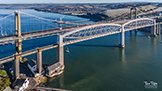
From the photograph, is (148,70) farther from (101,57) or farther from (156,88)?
(101,57)

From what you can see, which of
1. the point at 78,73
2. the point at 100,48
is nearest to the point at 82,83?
the point at 78,73

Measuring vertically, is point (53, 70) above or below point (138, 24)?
below

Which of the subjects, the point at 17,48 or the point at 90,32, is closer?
the point at 17,48

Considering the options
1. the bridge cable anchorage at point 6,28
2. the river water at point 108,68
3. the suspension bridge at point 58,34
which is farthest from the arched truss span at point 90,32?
the bridge cable anchorage at point 6,28

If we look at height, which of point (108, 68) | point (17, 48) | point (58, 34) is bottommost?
point (108, 68)

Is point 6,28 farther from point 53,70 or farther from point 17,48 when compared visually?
point 53,70

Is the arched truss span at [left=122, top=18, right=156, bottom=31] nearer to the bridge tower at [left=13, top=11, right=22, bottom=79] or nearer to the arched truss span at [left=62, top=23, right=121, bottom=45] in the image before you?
the arched truss span at [left=62, top=23, right=121, bottom=45]

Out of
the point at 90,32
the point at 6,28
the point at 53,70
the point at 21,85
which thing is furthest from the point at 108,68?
the point at 6,28

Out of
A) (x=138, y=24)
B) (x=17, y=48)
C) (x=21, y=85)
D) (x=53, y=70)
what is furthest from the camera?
(x=138, y=24)
